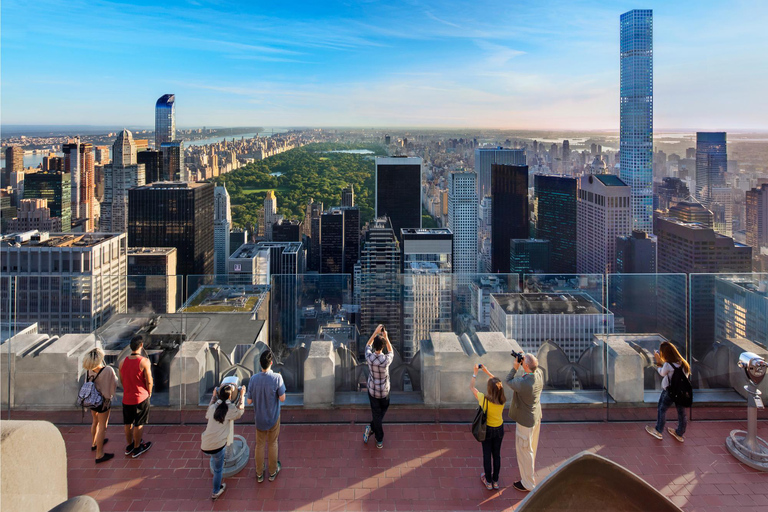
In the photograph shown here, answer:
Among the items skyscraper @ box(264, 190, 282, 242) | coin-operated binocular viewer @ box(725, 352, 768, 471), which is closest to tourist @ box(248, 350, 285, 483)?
coin-operated binocular viewer @ box(725, 352, 768, 471)

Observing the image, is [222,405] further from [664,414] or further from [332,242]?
[332,242]

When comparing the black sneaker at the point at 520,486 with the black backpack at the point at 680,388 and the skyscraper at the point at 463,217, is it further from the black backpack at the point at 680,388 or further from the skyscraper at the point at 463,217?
the skyscraper at the point at 463,217

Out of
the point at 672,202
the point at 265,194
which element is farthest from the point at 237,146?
the point at 672,202

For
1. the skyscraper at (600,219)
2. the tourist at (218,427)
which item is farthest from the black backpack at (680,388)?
the skyscraper at (600,219)

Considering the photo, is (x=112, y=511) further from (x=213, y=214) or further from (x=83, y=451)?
(x=213, y=214)

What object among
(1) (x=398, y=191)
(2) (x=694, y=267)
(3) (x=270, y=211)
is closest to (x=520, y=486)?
(2) (x=694, y=267)

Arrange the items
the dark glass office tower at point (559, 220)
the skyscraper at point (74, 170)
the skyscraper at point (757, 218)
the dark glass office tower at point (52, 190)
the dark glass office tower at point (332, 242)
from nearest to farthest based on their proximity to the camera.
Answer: the skyscraper at point (757, 218), the dark glass office tower at point (332, 242), the dark glass office tower at point (52, 190), the skyscraper at point (74, 170), the dark glass office tower at point (559, 220)
